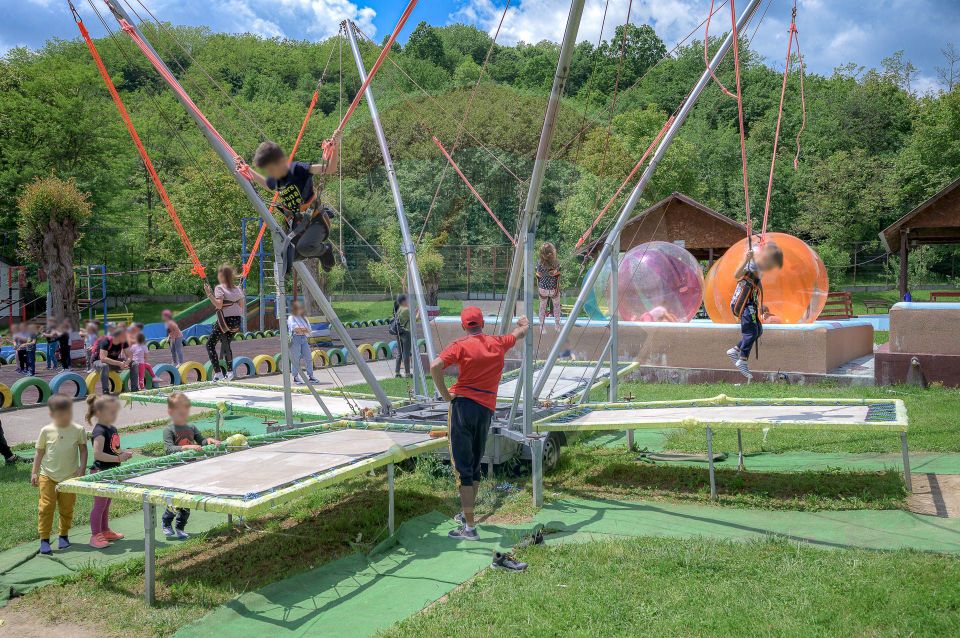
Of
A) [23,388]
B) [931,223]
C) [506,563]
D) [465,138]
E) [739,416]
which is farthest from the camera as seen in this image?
[465,138]

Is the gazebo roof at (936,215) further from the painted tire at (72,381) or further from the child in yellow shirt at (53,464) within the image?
the child in yellow shirt at (53,464)

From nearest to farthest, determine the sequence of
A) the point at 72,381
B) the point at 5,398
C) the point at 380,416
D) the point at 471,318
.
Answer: the point at 471,318, the point at 380,416, the point at 72,381, the point at 5,398

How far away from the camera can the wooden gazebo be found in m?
24.5

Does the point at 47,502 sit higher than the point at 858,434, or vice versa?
the point at 47,502

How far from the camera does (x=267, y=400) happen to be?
36.5 ft

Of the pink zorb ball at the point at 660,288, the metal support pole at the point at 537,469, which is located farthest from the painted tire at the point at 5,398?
the pink zorb ball at the point at 660,288

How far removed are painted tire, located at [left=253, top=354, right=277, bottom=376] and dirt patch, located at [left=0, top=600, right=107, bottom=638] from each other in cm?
1356

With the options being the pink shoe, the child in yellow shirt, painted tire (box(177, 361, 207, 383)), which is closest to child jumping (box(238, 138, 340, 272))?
the child in yellow shirt

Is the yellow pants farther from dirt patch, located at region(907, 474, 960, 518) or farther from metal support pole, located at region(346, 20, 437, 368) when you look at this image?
dirt patch, located at region(907, 474, 960, 518)

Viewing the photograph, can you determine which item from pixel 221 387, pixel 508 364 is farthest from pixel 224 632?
pixel 508 364

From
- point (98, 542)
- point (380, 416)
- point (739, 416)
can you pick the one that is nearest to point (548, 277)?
point (380, 416)

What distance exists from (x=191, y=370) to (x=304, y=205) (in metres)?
10.5

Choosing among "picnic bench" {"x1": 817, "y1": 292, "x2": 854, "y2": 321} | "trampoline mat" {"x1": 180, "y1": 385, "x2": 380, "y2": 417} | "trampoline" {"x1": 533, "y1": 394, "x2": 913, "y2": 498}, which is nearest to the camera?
"trampoline" {"x1": 533, "y1": 394, "x2": 913, "y2": 498}

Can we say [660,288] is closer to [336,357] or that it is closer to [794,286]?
[794,286]
